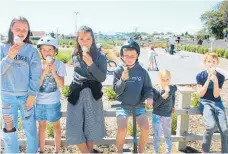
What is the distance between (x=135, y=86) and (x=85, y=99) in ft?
1.91

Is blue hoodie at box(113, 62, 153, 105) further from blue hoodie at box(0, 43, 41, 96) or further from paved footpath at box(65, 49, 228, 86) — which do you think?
paved footpath at box(65, 49, 228, 86)

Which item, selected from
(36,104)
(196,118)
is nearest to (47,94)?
(36,104)

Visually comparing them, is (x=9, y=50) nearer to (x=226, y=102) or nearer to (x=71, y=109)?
(x=71, y=109)

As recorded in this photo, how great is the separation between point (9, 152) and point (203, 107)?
2381mm

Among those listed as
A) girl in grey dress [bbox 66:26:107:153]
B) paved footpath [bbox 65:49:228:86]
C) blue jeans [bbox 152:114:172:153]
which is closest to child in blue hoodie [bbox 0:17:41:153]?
girl in grey dress [bbox 66:26:107:153]

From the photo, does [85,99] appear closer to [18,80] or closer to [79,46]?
[79,46]

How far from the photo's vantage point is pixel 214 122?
3.71m

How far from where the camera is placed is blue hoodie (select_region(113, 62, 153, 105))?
347cm

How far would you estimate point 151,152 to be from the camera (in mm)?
4387

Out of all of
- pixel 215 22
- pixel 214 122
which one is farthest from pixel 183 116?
pixel 215 22

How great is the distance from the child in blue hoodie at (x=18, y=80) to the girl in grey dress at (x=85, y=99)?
0.42 meters

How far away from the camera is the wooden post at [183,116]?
4184 mm

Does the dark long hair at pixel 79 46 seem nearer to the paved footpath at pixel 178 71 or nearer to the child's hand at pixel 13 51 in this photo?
the child's hand at pixel 13 51

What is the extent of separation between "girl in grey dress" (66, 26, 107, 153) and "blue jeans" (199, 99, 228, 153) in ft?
4.27
